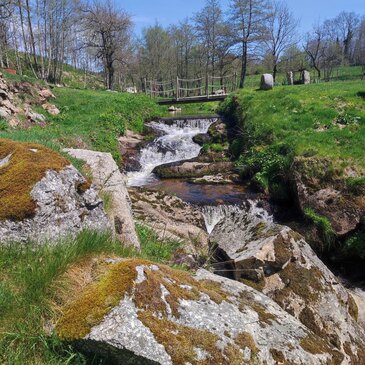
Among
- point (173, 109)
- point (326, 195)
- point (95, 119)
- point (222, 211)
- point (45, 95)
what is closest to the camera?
point (326, 195)

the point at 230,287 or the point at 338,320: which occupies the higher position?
the point at 230,287

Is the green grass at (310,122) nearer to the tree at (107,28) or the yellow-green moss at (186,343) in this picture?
the yellow-green moss at (186,343)

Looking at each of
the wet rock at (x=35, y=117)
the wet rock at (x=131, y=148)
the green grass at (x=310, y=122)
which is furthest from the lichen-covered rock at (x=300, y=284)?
the wet rock at (x=35, y=117)

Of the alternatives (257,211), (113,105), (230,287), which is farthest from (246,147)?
(230,287)

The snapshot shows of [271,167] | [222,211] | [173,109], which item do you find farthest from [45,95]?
[222,211]

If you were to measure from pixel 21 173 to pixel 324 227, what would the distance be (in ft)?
27.5

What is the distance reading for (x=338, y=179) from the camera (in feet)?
34.9

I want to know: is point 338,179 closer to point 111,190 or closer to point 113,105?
point 111,190

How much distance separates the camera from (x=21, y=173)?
3826mm

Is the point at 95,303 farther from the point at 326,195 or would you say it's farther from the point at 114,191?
the point at 326,195

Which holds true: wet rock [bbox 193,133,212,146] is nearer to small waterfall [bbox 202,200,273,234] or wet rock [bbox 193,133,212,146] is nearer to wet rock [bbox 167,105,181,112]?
small waterfall [bbox 202,200,273,234]

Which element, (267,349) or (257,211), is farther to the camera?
(257,211)

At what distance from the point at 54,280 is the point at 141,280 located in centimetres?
72

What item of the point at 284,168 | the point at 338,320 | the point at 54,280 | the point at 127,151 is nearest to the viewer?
the point at 54,280
